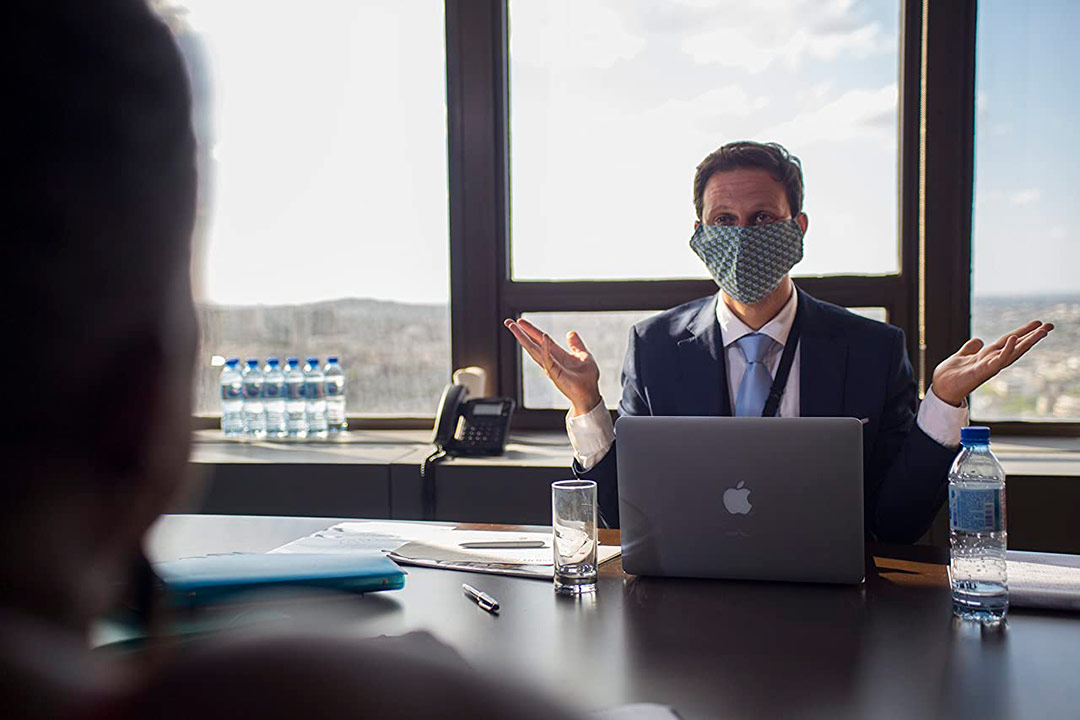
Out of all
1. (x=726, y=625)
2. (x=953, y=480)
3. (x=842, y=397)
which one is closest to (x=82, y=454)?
(x=726, y=625)

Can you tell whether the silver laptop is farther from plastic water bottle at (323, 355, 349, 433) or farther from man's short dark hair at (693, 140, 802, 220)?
plastic water bottle at (323, 355, 349, 433)

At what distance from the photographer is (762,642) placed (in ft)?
3.89

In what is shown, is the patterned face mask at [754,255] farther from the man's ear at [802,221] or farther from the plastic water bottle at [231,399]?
the plastic water bottle at [231,399]

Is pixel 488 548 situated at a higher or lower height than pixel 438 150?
lower

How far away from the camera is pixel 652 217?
10.2 ft

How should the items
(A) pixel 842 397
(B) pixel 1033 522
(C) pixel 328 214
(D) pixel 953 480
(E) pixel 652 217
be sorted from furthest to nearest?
(C) pixel 328 214, (E) pixel 652 217, (B) pixel 1033 522, (A) pixel 842 397, (D) pixel 953 480

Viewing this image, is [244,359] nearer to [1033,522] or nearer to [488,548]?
[488,548]

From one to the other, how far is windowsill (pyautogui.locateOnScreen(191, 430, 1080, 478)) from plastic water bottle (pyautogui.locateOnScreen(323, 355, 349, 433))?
0.10 metres

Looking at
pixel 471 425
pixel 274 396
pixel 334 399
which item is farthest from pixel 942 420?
pixel 274 396

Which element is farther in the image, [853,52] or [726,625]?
[853,52]

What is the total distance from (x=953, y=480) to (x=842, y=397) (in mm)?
694

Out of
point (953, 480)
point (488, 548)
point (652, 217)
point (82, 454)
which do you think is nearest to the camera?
point (82, 454)

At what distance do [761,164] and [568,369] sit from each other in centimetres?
73

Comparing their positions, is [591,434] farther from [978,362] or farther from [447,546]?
[978,362]
